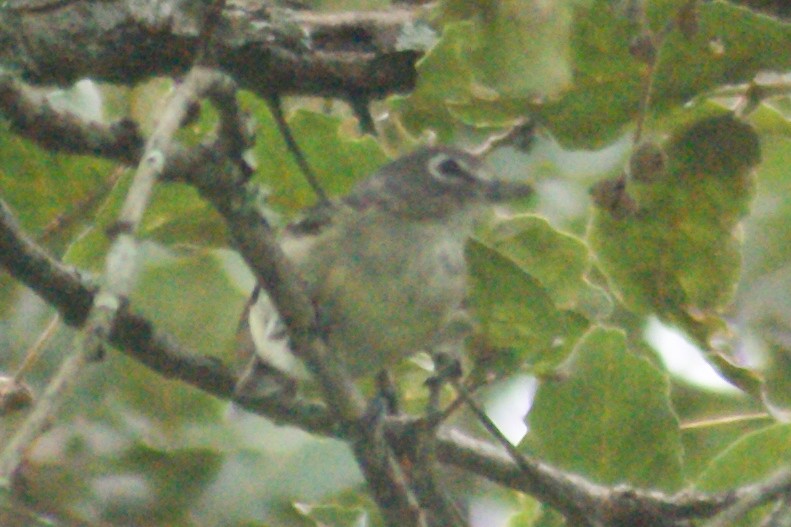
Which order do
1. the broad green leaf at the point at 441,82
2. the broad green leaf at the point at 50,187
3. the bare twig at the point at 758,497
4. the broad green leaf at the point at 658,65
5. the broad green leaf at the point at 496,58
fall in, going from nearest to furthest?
the bare twig at the point at 758,497
the broad green leaf at the point at 496,58
the broad green leaf at the point at 441,82
the broad green leaf at the point at 658,65
the broad green leaf at the point at 50,187

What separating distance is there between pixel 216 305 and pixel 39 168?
1.50 feet

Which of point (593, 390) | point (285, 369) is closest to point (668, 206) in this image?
point (593, 390)

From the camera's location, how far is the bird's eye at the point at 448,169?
3131mm

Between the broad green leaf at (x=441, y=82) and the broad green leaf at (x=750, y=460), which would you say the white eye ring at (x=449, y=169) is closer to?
the broad green leaf at (x=441, y=82)

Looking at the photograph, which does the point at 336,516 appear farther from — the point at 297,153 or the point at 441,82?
the point at 441,82

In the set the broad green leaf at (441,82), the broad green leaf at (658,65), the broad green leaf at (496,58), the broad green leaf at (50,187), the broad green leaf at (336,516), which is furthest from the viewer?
the broad green leaf at (50,187)

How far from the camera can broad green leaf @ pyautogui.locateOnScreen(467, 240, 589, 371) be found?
2080mm

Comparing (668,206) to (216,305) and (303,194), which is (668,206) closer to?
(303,194)

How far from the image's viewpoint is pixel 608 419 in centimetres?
246

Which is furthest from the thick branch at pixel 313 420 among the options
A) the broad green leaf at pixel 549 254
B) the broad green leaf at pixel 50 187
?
the broad green leaf at pixel 50 187

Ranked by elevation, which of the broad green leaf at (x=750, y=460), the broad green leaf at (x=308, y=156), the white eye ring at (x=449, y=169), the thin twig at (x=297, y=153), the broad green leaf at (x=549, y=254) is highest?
the white eye ring at (x=449, y=169)

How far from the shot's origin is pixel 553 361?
2.25 meters

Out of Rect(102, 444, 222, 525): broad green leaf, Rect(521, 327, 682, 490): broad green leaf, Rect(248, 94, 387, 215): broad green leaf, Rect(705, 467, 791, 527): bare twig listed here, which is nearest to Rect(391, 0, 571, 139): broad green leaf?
Rect(248, 94, 387, 215): broad green leaf

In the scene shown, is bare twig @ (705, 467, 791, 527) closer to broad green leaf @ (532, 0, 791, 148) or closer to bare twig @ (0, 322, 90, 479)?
broad green leaf @ (532, 0, 791, 148)
